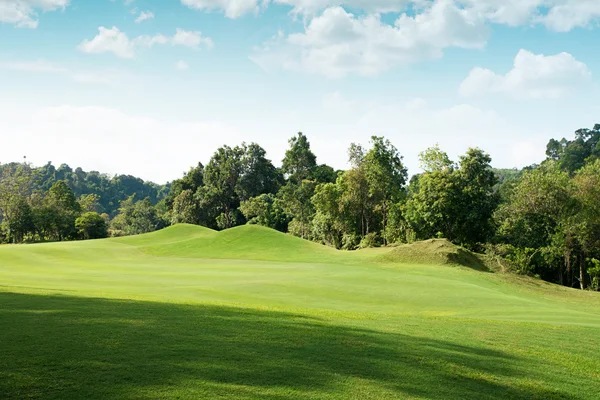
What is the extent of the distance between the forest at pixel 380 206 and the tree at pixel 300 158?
18 cm

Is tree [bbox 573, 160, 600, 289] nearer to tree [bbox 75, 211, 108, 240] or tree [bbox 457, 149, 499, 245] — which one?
tree [bbox 457, 149, 499, 245]

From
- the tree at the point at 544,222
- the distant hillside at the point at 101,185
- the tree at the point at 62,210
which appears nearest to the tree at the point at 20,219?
the tree at the point at 62,210

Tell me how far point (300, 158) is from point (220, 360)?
74.0 m

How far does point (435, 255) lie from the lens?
118 ft

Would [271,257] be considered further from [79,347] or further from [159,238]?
[79,347]

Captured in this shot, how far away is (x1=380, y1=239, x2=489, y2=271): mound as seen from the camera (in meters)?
35.7

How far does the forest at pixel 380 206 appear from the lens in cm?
4131

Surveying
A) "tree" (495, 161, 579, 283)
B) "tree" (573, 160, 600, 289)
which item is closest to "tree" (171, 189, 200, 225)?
"tree" (495, 161, 579, 283)

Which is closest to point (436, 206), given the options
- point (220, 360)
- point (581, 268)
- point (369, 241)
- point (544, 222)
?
point (544, 222)

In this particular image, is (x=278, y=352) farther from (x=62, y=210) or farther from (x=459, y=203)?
(x=62, y=210)

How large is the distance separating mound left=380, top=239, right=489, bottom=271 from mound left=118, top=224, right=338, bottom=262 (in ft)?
19.6

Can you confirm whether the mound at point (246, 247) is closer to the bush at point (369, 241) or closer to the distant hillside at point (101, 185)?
the bush at point (369, 241)

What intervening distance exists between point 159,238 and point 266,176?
34.0 m

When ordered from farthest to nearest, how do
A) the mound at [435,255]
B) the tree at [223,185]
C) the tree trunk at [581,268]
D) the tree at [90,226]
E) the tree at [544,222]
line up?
the tree at [223,185] < the tree at [90,226] < the tree at [544,222] < the tree trunk at [581,268] < the mound at [435,255]
